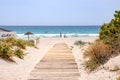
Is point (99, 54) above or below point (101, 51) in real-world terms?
below

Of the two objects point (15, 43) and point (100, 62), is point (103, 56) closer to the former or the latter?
point (100, 62)

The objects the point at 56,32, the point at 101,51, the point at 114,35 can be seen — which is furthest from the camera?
the point at 56,32

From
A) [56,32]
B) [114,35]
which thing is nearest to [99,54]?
[114,35]

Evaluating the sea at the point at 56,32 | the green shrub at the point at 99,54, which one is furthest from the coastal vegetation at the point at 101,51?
the sea at the point at 56,32

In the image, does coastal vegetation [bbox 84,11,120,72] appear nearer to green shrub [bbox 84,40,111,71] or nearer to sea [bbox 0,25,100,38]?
green shrub [bbox 84,40,111,71]

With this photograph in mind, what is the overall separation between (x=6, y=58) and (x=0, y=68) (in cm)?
223

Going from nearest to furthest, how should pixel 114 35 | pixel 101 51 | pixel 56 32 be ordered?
pixel 101 51 < pixel 114 35 < pixel 56 32

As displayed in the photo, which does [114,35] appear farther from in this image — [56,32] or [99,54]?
→ [56,32]

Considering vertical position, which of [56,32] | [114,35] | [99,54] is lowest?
[56,32]

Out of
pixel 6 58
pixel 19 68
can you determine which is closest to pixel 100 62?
pixel 19 68

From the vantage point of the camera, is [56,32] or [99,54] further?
[56,32]

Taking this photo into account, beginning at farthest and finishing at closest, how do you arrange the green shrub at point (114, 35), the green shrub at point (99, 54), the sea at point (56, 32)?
the sea at point (56, 32) < the green shrub at point (114, 35) < the green shrub at point (99, 54)

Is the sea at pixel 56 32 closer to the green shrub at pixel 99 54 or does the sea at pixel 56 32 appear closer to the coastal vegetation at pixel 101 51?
the coastal vegetation at pixel 101 51

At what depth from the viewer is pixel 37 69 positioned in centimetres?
1332
